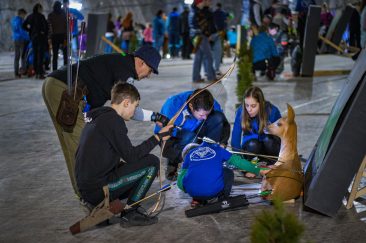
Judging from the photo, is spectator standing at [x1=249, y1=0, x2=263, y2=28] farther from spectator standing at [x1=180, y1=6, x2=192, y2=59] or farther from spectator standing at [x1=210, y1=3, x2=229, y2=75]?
spectator standing at [x1=180, y1=6, x2=192, y2=59]

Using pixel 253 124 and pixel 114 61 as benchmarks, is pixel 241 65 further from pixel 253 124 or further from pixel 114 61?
pixel 114 61

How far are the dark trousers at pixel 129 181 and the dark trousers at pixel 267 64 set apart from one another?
996 cm

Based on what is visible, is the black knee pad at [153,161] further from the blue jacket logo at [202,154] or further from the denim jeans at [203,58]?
the denim jeans at [203,58]

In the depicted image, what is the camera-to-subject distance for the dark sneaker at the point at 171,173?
21.9 feet

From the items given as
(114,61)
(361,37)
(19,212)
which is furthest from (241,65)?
(361,37)

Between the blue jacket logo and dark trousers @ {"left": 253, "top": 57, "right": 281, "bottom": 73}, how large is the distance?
9.46 m

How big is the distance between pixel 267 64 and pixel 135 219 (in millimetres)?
10471

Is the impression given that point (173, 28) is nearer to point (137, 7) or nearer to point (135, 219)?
point (137, 7)

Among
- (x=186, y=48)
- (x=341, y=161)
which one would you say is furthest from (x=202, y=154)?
(x=186, y=48)

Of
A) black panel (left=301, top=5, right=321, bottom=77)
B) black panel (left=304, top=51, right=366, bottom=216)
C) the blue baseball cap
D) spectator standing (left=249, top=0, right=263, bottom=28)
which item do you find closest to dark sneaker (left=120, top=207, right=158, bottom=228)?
black panel (left=304, top=51, right=366, bottom=216)

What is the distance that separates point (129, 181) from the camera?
517 cm

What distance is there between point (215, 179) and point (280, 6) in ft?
40.5

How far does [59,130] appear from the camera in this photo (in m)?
5.73

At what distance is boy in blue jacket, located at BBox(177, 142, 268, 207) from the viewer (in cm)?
554
